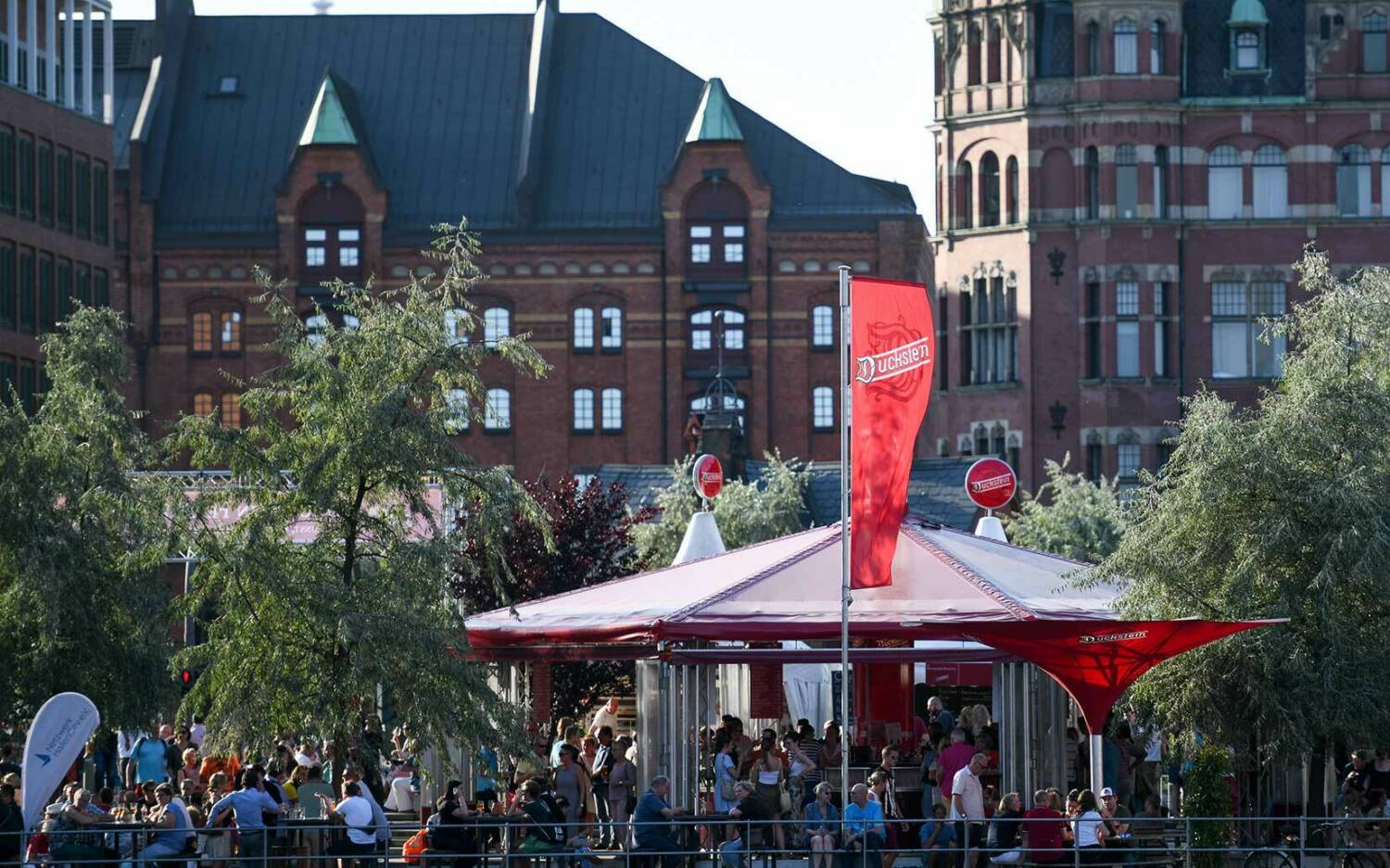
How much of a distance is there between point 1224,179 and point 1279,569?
42.6 m

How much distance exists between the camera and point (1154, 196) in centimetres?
7050

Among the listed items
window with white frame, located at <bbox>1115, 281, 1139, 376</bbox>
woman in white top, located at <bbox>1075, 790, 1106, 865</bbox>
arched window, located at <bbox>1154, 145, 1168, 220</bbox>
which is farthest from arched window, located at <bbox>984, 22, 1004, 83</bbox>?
woman in white top, located at <bbox>1075, 790, 1106, 865</bbox>

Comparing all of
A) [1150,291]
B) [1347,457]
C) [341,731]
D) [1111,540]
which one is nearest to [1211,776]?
[1347,457]

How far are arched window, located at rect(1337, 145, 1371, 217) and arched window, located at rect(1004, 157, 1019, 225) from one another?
8063 mm

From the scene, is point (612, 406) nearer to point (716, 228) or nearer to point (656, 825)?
point (716, 228)

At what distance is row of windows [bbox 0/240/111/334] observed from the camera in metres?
64.6

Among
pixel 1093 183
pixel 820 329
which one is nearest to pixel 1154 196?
pixel 1093 183

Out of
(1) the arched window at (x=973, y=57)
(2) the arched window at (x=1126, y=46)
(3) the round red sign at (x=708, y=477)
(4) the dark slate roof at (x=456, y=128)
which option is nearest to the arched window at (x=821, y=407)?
(4) the dark slate roof at (x=456, y=128)

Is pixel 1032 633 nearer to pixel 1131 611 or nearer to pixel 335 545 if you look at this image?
pixel 1131 611

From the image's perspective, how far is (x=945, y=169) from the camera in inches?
2859

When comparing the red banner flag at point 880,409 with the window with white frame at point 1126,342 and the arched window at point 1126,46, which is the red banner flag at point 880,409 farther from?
the arched window at point 1126,46

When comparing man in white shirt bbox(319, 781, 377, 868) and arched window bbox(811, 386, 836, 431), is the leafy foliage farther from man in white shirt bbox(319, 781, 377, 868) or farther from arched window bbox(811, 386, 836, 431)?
arched window bbox(811, 386, 836, 431)

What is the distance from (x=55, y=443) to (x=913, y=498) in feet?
104

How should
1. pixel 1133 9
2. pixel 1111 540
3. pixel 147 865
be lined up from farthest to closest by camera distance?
1. pixel 1133 9
2. pixel 1111 540
3. pixel 147 865
